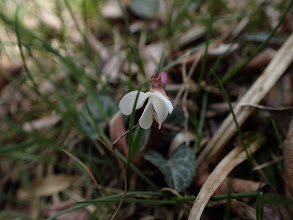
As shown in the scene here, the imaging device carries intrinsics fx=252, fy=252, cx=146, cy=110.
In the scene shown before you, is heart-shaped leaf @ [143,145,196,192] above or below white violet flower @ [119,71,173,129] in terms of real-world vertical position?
below

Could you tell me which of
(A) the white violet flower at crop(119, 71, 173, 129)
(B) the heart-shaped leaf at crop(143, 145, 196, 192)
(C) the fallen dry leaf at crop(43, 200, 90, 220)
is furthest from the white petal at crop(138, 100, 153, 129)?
(C) the fallen dry leaf at crop(43, 200, 90, 220)

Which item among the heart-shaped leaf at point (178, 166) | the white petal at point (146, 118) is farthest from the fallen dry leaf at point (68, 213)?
the white petal at point (146, 118)

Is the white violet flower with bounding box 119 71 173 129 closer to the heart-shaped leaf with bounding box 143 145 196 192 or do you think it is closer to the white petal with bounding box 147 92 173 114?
the white petal with bounding box 147 92 173 114

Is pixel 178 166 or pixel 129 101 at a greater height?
pixel 129 101

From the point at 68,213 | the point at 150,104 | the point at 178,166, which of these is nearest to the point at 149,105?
the point at 150,104

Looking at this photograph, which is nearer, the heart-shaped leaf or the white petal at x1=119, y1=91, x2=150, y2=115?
the white petal at x1=119, y1=91, x2=150, y2=115

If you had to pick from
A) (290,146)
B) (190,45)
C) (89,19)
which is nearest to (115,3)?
(89,19)

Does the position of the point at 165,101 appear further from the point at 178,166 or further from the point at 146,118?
the point at 178,166

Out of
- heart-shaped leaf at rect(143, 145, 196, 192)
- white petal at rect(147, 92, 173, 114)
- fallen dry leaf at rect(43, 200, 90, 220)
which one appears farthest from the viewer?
fallen dry leaf at rect(43, 200, 90, 220)

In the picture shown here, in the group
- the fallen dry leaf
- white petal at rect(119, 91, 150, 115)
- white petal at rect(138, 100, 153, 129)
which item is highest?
white petal at rect(119, 91, 150, 115)

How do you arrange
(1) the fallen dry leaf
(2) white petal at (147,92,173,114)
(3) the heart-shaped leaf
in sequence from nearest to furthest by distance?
(2) white petal at (147,92,173,114)
(3) the heart-shaped leaf
(1) the fallen dry leaf
